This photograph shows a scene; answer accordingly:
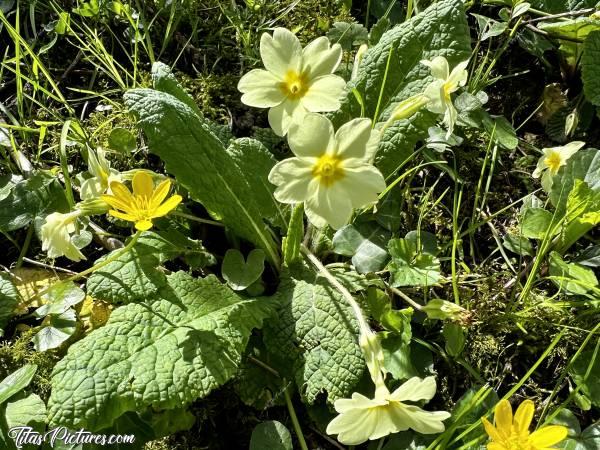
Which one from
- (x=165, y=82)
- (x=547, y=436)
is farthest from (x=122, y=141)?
(x=547, y=436)

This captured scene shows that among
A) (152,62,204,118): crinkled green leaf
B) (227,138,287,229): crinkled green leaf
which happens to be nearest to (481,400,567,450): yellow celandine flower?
(227,138,287,229): crinkled green leaf

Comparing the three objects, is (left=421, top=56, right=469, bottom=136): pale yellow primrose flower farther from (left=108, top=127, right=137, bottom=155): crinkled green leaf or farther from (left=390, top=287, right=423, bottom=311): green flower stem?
(left=108, top=127, right=137, bottom=155): crinkled green leaf

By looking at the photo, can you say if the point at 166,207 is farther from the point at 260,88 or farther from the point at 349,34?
the point at 349,34

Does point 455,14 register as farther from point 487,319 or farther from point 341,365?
point 341,365

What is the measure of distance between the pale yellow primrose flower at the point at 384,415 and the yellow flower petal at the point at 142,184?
0.68 meters

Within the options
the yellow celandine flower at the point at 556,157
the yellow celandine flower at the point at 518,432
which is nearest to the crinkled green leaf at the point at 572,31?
the yellow celandine flower at the point at 556,157

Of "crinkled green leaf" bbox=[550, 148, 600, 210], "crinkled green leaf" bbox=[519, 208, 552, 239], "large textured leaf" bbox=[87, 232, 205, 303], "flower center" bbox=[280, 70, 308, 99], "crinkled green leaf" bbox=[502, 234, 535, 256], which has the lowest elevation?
"crinkled green leaf" bbox=[502, 234, 535, 256]

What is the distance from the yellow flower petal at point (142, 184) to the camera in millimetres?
1579

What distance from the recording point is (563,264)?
182cm

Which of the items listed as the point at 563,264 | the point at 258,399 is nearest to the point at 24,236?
the point at 258,399

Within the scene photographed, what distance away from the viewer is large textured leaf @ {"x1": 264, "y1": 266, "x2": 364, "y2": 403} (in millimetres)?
1594

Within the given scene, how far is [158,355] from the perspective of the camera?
4.99 feet

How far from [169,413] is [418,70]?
116 cm

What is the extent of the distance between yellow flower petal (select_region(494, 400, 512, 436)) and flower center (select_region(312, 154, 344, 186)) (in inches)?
24.0
